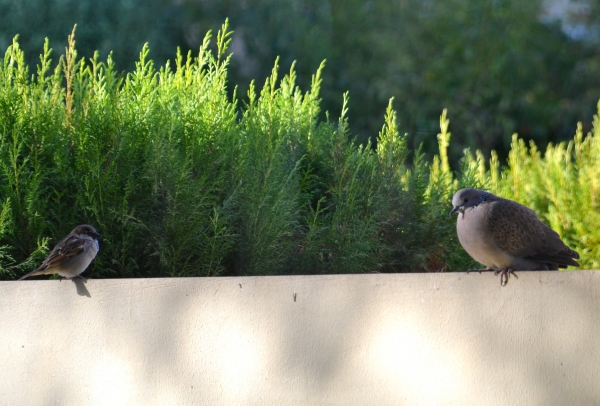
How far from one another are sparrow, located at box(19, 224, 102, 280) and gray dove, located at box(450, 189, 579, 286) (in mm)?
1910

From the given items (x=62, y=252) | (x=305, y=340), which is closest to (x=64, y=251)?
(x=62, y=252)

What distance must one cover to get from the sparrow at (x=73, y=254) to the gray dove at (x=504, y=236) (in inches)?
75.2

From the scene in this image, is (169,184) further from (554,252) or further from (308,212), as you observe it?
(554,252)

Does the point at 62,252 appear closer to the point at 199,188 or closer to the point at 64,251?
the point at 64,251

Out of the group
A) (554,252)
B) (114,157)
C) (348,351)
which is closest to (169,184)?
(114,157)

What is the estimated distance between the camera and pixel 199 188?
14.1ft

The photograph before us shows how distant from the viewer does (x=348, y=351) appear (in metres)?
3.50

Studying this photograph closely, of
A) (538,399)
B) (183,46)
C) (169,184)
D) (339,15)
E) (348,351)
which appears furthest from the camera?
(339,15)

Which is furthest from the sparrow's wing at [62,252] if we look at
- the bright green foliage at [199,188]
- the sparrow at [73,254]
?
the bright green foliage at [199,188]

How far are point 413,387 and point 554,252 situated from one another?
43.0 inches

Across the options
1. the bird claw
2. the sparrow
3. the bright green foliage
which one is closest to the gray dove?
the bird claw

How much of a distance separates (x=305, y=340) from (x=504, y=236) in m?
1.09

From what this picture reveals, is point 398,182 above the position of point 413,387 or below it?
above

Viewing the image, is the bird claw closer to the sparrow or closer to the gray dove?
the gray dove
